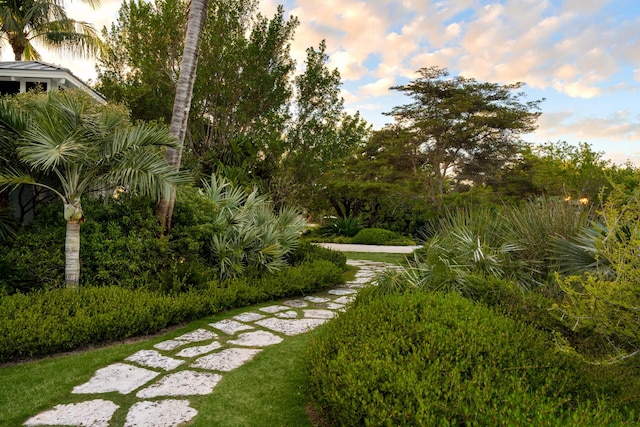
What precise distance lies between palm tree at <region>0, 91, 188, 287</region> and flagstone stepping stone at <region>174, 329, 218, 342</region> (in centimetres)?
175

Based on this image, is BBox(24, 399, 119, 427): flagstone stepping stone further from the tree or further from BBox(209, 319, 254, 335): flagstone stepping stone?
the tree

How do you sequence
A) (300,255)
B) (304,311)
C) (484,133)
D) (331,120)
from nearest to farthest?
(304,311) < (300,255) < (331,120) < (484,133)

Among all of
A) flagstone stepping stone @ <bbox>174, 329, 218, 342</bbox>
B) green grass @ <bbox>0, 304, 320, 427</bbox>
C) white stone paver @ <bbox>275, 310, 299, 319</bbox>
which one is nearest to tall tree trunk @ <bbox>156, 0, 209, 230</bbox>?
flagstone stepping stone @ <bbox>174, 329, 218, 342</bbox>

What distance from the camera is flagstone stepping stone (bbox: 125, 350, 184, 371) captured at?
3461 mm

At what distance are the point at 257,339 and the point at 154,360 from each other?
1092 millimetres

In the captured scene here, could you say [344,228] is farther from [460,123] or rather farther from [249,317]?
[249,317]

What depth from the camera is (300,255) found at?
8.24 metres

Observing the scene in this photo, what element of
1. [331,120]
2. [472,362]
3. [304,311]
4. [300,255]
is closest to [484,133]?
[331,120]

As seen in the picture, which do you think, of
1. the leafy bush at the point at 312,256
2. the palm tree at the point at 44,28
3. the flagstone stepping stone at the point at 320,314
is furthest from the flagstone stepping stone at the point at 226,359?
the palm tree at the point at 44,28

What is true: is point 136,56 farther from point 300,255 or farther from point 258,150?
point 300,255

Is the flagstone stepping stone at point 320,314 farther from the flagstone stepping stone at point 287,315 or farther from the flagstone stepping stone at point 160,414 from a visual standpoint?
the flagstone stepping stone at point 160,414

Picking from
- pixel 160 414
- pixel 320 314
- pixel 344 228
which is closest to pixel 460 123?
pixel 344 228

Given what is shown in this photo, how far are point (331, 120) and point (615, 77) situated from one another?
8750 millimetres

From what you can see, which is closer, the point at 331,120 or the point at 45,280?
the point at 45,280
